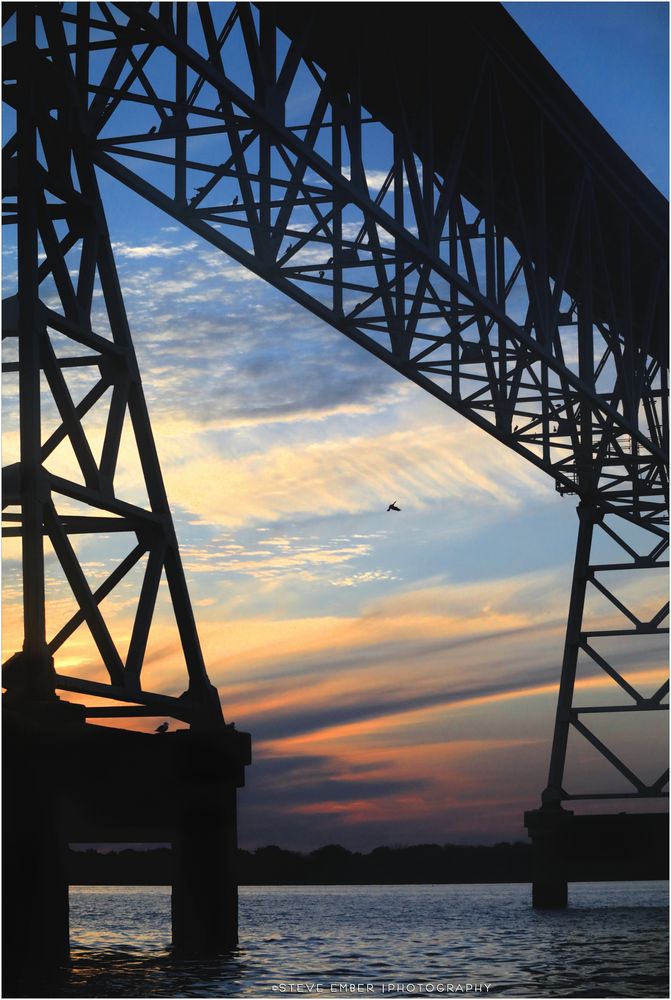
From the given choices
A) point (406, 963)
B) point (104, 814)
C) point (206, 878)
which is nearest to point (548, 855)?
point (406, 963)

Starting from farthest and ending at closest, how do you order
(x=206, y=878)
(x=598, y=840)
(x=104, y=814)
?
1. (x=598, y=840)
2. (x=206, y=878)
3. (x=104, y=814)

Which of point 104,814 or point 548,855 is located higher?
point 104,814

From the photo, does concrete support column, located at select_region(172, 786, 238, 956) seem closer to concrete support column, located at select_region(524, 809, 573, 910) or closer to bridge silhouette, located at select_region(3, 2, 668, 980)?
bridge silhouette, located at select_region(3, 2, 668, 980)

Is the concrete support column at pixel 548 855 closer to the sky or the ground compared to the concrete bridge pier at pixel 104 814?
closer to the ground

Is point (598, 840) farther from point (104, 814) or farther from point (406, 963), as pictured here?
point (104, 814)

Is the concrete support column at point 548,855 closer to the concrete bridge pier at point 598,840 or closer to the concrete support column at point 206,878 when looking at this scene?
the concrete bridge pier at point 598,840

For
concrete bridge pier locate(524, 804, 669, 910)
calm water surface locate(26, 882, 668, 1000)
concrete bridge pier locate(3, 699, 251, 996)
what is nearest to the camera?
concrete bridge pier locate(3, 699, 251, 996)

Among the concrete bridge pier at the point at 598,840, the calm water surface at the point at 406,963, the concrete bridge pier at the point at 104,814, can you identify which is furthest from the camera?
the concrete bridge pier at the point at 598,840

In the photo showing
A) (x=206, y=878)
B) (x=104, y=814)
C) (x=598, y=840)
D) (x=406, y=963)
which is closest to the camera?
(x=104, y=814)

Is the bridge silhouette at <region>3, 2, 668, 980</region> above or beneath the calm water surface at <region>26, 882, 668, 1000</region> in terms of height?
above

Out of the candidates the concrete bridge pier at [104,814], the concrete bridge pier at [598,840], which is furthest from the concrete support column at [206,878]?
the concrete bridge pier at [598,840]

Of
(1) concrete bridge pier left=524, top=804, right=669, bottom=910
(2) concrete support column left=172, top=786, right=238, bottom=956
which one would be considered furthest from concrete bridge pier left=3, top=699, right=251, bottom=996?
(1) concrete bridge pier left=524, top=804, right=669, bottom=910
